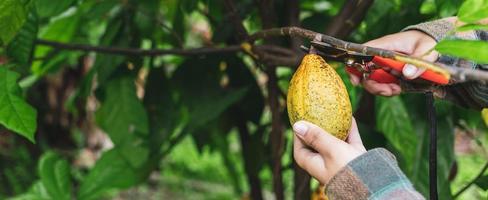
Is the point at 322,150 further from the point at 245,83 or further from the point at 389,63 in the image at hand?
the point at 245,83

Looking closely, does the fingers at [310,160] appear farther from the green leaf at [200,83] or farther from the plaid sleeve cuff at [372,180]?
the green leaf at [200,83]

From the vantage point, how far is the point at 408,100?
4.40 feet

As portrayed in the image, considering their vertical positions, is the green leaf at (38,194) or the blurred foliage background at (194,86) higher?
the blurred foliage background at (194,86)

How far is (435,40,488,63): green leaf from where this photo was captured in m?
0.60

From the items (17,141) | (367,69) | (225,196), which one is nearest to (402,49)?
(367,69)

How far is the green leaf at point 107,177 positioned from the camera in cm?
153

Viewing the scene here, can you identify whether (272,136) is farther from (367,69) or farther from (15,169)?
(15,169)

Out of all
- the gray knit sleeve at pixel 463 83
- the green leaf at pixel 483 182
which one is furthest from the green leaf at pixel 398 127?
the gray knit sleeve at pixel 463 83

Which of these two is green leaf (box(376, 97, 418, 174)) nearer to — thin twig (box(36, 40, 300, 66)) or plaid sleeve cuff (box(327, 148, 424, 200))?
thin twig (box(36, 40, 300, 66))

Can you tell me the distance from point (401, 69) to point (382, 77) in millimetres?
100

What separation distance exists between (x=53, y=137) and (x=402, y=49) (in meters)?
2.67

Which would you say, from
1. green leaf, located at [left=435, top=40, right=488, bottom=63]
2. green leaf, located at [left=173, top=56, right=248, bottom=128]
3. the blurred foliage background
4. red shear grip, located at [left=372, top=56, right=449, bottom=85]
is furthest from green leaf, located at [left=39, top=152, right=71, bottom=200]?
green leaf, located at [left=435, top=40, right=488, bottom=63]

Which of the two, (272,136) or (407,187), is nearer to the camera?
(407,187)

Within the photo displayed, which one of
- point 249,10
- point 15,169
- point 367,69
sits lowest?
point 15,169
